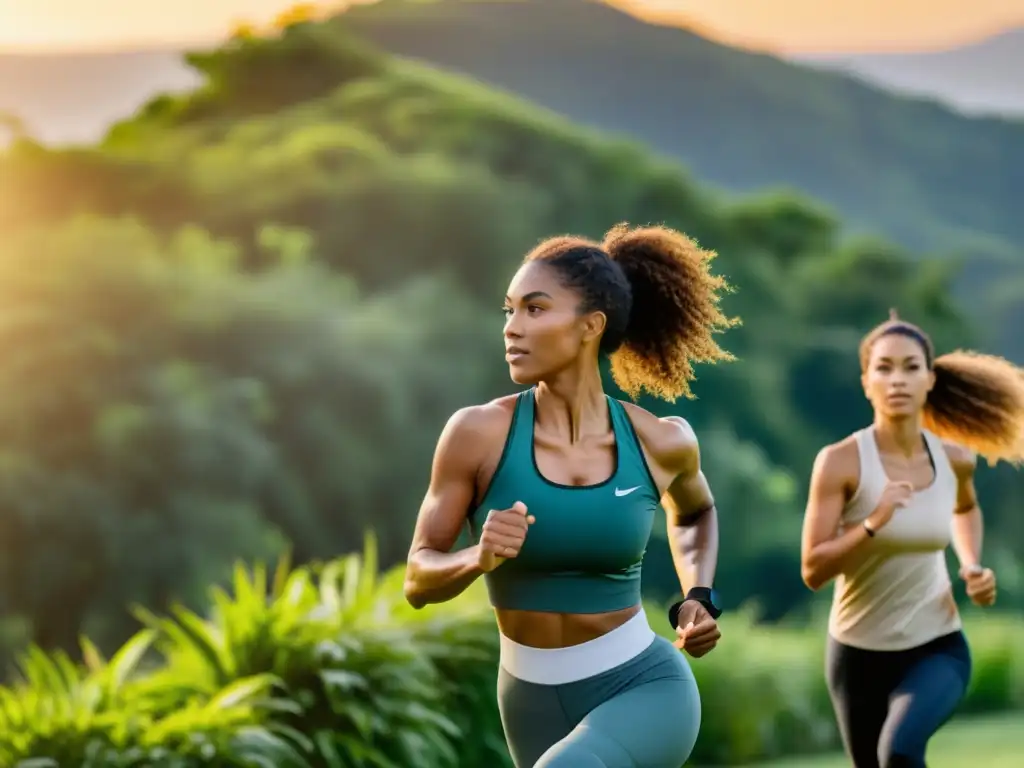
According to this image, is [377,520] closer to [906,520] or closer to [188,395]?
[188,395]

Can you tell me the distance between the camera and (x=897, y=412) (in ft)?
19.1

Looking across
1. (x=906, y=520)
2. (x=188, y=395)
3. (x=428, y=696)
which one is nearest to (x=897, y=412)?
(x=906, y=520)

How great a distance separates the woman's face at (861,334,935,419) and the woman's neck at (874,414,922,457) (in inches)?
1.2

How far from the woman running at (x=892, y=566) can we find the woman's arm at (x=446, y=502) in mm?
1961

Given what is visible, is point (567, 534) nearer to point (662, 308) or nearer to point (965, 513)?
point (662, 308)

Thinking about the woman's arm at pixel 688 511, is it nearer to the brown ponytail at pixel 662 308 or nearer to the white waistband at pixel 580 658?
the brown ponytail at pixel 662 308

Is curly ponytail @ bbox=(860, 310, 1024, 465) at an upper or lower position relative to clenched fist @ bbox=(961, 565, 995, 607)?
upper

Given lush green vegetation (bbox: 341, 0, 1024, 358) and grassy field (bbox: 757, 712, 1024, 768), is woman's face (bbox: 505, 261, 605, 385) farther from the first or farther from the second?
lush green vegetation (bbox: 341, 0, 1024, 358)

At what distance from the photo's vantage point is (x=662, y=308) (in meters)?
4.41

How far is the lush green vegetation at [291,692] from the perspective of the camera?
667cm

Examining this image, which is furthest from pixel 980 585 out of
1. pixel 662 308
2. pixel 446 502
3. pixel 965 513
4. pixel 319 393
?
pixel 319 393

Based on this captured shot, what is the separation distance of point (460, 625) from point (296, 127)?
46.3 feet

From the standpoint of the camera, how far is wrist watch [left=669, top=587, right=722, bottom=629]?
4047 mm

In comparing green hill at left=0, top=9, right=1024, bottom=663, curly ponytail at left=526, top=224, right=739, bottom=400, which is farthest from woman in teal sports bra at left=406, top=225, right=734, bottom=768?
green hill at left=0, top=9, right=1024, bottom=663
